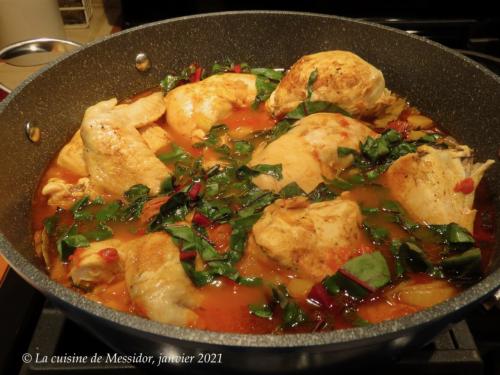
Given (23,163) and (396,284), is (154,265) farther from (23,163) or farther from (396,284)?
(23,163)

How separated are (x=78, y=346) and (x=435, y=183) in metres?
1.47

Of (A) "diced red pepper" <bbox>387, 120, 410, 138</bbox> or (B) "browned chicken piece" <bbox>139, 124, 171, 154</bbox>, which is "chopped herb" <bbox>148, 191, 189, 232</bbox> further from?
(A) "diced red pepper" <bbox>387, 120, 410, 138</bbox>

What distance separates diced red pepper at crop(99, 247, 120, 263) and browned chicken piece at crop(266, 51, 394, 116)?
1.13 meters

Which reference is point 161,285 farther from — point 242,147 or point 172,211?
point 242,147

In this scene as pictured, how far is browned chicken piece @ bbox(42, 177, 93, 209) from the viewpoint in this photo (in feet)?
6.63

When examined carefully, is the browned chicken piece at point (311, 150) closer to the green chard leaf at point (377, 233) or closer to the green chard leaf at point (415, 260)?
the green chard leaf at point (377, 233)

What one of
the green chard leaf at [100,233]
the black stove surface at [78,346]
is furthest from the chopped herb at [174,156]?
the black stove surface at [78,346]

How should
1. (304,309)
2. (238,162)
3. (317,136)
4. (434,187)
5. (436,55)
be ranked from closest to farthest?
(304,309) → (434,187) → (317,136) → (238,162) → (436,55)

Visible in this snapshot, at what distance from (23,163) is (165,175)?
25.4 inches

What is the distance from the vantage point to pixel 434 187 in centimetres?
184

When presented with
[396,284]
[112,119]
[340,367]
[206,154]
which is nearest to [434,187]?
[396,284]

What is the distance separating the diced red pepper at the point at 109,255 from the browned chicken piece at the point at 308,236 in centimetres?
47

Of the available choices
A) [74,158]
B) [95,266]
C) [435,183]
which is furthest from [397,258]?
[74,158]

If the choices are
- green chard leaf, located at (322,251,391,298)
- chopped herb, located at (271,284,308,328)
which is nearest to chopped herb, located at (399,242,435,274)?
green chard leaf, located at (322,251,391,298)
